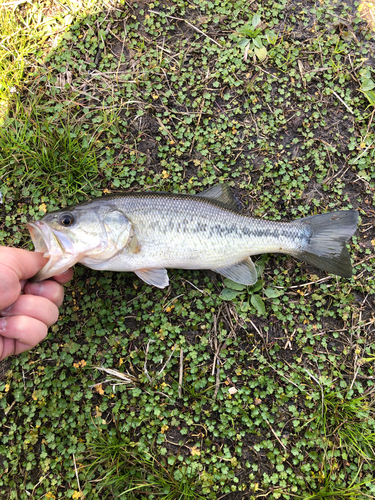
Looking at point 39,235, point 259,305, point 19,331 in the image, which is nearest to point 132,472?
point 19,331

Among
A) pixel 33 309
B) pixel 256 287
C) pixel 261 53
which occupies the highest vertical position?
pixel 261 53

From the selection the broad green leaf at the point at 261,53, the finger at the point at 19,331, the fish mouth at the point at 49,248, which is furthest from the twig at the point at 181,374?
the broad green leaf at the point at 261,53

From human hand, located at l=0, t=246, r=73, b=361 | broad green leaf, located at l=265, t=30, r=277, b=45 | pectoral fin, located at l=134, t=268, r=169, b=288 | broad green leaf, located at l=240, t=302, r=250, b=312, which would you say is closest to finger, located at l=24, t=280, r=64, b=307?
human hand, located at l=0, t=246, r=73, b=361

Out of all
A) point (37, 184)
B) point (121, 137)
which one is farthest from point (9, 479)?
point (121, 137)

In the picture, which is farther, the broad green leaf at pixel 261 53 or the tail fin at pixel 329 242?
the broad green leaf at pixel 261 53

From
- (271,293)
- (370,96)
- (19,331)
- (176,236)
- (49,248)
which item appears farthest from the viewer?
(370,96)

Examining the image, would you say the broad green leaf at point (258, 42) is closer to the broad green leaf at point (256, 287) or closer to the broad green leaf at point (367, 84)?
the broad green leaf at point (367, 84)

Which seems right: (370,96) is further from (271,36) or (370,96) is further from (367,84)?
(271,36)

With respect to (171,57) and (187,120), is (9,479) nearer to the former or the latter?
(187,120)
